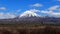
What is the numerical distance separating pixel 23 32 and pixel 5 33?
226 centimetres

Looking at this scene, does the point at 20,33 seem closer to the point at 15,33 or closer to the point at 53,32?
the point at 15,33

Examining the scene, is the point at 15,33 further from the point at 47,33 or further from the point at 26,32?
the point at 47,33

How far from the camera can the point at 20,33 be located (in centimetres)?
2166

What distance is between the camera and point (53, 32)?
74.1 feet

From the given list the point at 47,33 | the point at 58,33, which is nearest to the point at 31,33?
the point at 47,33

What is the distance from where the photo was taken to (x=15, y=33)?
21.5 meters

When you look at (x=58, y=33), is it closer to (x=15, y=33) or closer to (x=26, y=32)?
(x=26, y=32)

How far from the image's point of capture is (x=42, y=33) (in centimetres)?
2191

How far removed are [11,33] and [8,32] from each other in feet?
1.38

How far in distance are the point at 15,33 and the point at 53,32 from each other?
4.83m

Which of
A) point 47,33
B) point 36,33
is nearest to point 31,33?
point 36,33

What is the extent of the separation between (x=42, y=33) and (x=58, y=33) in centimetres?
206

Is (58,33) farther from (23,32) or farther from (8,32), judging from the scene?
(8,32)

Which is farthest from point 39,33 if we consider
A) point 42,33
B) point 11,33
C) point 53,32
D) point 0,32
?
point 0,32
